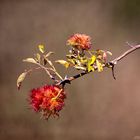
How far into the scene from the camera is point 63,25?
5.60 feet

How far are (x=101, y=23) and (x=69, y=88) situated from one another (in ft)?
1.07

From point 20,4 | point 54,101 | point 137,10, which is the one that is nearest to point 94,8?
point 137,10

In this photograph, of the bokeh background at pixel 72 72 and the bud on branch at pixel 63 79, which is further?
the bokeh background at pixel 72 72

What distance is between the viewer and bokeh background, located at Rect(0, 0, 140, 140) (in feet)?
5.53

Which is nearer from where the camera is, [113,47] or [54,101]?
[54,101]

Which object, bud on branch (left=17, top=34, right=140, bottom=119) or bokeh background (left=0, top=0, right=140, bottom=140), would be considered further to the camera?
bokeh background (left=0, top=0, right=140, bottom=140)

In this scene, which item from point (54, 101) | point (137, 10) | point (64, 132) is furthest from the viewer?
point (64, 132)

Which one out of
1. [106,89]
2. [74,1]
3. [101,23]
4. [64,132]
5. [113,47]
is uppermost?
[74,1]

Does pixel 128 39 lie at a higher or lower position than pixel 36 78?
higher

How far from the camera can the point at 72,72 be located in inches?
66.8

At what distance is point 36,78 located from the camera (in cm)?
175

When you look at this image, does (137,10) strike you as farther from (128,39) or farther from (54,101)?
(54,101)

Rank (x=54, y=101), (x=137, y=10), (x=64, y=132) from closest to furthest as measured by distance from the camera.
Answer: (x=54, y=101)
(x=137, y=10)
(x=64, y=132)

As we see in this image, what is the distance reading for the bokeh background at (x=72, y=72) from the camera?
1.68 metres
